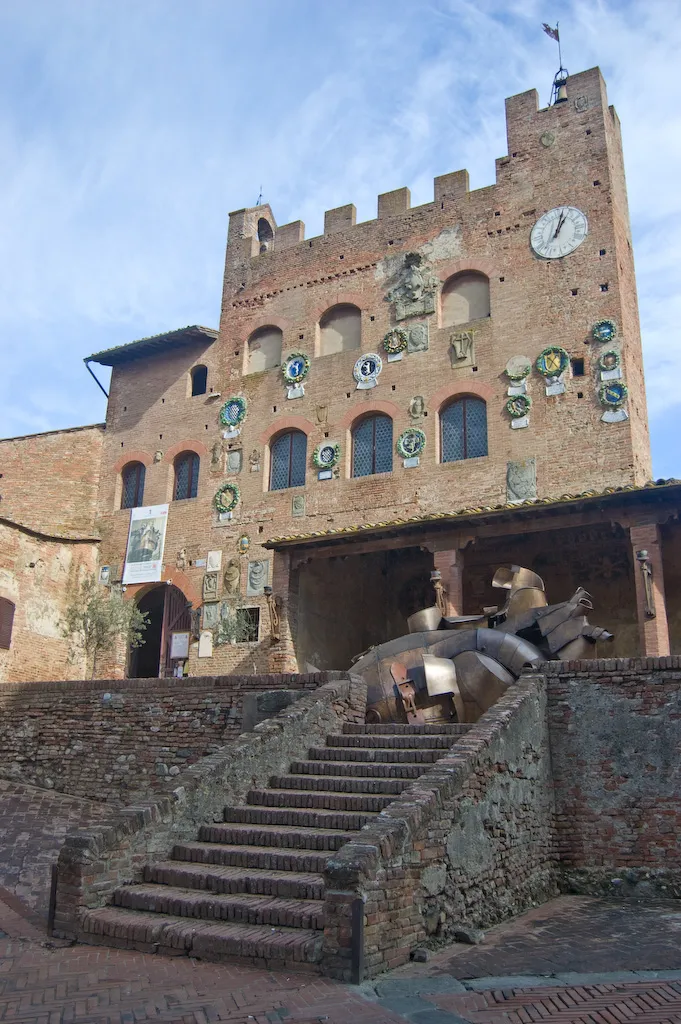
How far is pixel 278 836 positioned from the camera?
8.19 meters

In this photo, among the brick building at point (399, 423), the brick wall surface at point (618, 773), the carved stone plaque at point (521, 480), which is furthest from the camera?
the carved stone plaque at point (521, 480)

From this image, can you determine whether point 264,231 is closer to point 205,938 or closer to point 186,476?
point 186,476

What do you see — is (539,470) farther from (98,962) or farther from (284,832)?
(98,962)

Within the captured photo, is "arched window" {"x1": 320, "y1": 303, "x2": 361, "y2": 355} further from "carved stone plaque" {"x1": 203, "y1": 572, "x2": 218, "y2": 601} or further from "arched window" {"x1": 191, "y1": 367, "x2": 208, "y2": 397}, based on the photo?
"carved stone plaque" {"x1": 203, "y1": 572, "x2": 218, "y2": 601}

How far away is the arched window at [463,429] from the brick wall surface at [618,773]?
11348mm

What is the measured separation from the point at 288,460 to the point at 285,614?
6.15 m

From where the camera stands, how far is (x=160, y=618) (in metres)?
26.1

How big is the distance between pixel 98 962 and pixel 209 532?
17322mm

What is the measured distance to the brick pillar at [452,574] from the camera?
16.4m

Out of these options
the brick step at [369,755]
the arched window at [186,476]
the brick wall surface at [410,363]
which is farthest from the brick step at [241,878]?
the arched window at [186,476]

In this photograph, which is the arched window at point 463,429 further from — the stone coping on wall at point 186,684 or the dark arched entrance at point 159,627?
the stone coping on wall at point 186,684

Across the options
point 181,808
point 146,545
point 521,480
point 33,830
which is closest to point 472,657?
point 181,808

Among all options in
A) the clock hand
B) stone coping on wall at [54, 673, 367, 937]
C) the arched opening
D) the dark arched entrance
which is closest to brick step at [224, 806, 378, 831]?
stone coping on wall at [54, 673, 367, 937]

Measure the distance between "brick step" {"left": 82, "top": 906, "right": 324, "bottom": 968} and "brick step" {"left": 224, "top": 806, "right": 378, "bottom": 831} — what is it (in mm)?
1560
